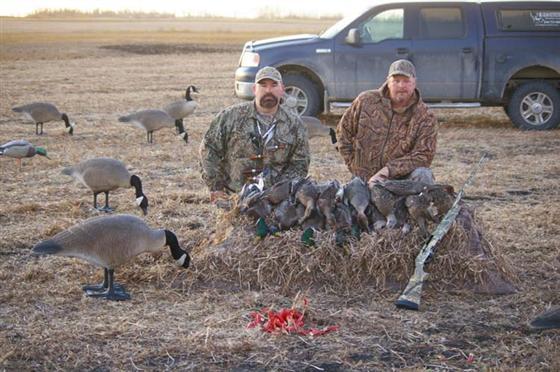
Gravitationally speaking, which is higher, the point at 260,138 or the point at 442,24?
the point at 442,24

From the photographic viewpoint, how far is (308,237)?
5.99 m

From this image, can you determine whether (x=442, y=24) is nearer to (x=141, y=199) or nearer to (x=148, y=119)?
(x=148, y=119)

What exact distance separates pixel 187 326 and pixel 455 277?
2.05 m

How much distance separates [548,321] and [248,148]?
306 centimetres

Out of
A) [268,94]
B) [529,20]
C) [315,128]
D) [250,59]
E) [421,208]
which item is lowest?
[421,208]

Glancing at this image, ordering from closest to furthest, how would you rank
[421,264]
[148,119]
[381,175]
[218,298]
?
1. [421,264]
2. [218,298]
3. [381,175]
4. [148,119]

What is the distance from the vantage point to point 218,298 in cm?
577

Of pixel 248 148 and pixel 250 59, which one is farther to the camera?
pixel 250 59

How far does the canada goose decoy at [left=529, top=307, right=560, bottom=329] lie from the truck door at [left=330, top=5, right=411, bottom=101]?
9.17m

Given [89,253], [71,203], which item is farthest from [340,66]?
[89,253]

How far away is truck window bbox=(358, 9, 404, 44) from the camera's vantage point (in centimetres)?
1375

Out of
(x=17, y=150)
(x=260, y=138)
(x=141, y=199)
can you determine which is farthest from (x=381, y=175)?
(x=17, y=150)

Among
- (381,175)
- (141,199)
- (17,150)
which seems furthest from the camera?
(17,150)

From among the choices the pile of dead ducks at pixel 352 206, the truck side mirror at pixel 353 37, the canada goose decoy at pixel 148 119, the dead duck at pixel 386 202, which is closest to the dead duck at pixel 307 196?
the pile of dead ducks at pixel 352 206
